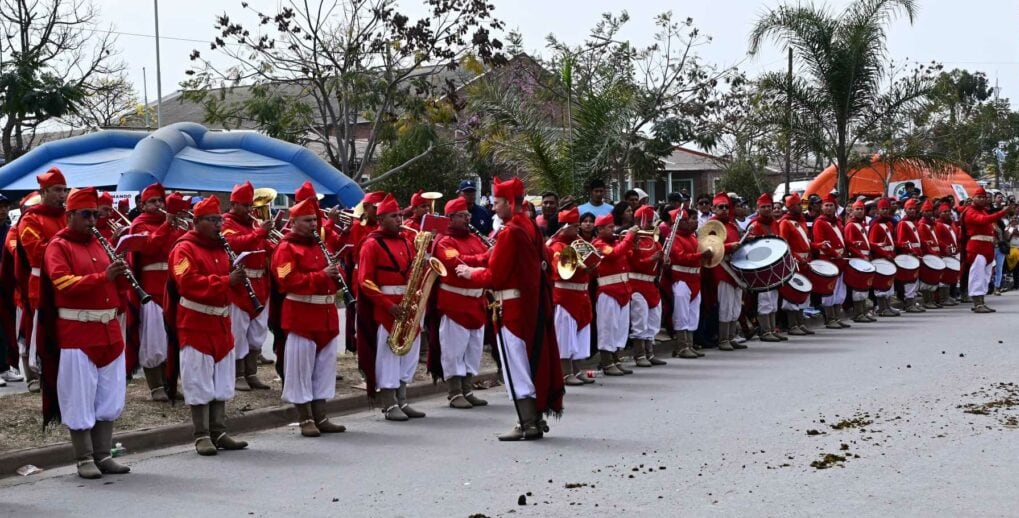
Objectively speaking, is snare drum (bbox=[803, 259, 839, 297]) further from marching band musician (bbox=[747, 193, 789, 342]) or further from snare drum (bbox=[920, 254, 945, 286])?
snare drum (bbox=[920, 254, 945, 286])

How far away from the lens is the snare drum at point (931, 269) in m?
21.9

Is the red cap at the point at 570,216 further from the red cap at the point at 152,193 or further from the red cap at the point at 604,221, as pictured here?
the red cap at the point at 152,193

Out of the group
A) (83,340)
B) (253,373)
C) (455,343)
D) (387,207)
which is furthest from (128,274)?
(253,373)

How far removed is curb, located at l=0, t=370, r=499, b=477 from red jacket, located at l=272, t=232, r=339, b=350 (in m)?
1.11

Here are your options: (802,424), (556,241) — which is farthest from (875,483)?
(556,241)

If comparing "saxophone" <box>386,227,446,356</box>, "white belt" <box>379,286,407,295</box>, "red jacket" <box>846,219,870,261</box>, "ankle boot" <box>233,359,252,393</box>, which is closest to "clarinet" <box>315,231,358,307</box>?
"white belt" <box>379,286,407,295</box>

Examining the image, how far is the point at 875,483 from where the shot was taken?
25.5 ft

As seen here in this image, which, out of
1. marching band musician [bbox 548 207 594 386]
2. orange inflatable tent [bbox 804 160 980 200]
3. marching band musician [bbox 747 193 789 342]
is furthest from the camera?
orange inflatable tent [bbox 804 160 980 200]

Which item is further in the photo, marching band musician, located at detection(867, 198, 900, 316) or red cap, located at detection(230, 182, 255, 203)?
marching band musician, located at detection(867, 198, 900, 316)

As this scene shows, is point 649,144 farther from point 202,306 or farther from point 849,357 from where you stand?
point 202,306

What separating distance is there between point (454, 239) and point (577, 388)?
8.11ft

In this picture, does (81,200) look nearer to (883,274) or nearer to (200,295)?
(200,295)

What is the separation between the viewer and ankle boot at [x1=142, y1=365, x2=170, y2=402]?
1162 cm

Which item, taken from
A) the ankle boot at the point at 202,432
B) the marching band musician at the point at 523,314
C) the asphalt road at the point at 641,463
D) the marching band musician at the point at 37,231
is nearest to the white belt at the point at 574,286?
the asphalt road at the point at 641,463
